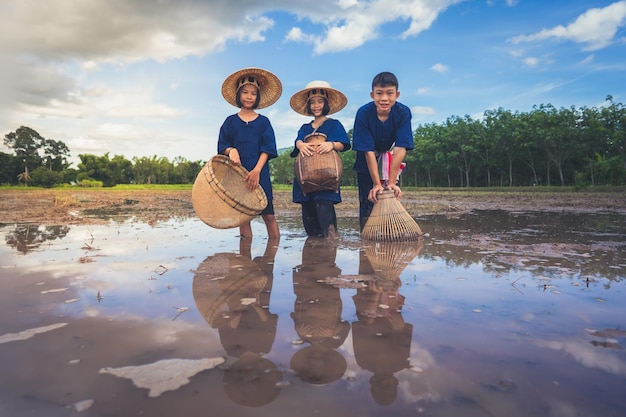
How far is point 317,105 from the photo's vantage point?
188 inches

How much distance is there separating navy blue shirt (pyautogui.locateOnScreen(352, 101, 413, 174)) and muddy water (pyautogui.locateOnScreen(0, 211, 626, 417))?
166cm

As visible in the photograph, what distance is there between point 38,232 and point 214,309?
4321mm

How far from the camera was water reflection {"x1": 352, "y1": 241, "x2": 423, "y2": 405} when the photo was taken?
4.41 feet

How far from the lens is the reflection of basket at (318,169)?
4.46 metres

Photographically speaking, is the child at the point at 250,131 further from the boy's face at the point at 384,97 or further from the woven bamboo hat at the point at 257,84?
the boy's face at the point at 384,97

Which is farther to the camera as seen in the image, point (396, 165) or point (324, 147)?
point (396, 165)

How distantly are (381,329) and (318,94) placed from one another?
3.56 meters

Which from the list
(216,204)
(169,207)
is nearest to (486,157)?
(169,207)

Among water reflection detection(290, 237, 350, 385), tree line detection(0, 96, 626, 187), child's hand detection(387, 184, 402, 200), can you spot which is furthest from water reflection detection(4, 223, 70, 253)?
tree line detection(0, 96, 626, 187)

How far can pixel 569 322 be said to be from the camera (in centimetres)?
186

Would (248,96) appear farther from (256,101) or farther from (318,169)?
(318,169)

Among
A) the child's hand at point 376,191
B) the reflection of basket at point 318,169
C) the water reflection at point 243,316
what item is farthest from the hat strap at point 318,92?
the water reflection at point 243,316

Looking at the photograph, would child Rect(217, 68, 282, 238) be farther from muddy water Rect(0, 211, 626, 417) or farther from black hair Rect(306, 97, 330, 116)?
muddy water Rect(0, 211, 626, 417)

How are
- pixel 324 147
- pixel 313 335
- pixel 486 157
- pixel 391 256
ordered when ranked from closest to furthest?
pixel 313 335
pixel 391 256
pixel 324 147
pixel 486 157
